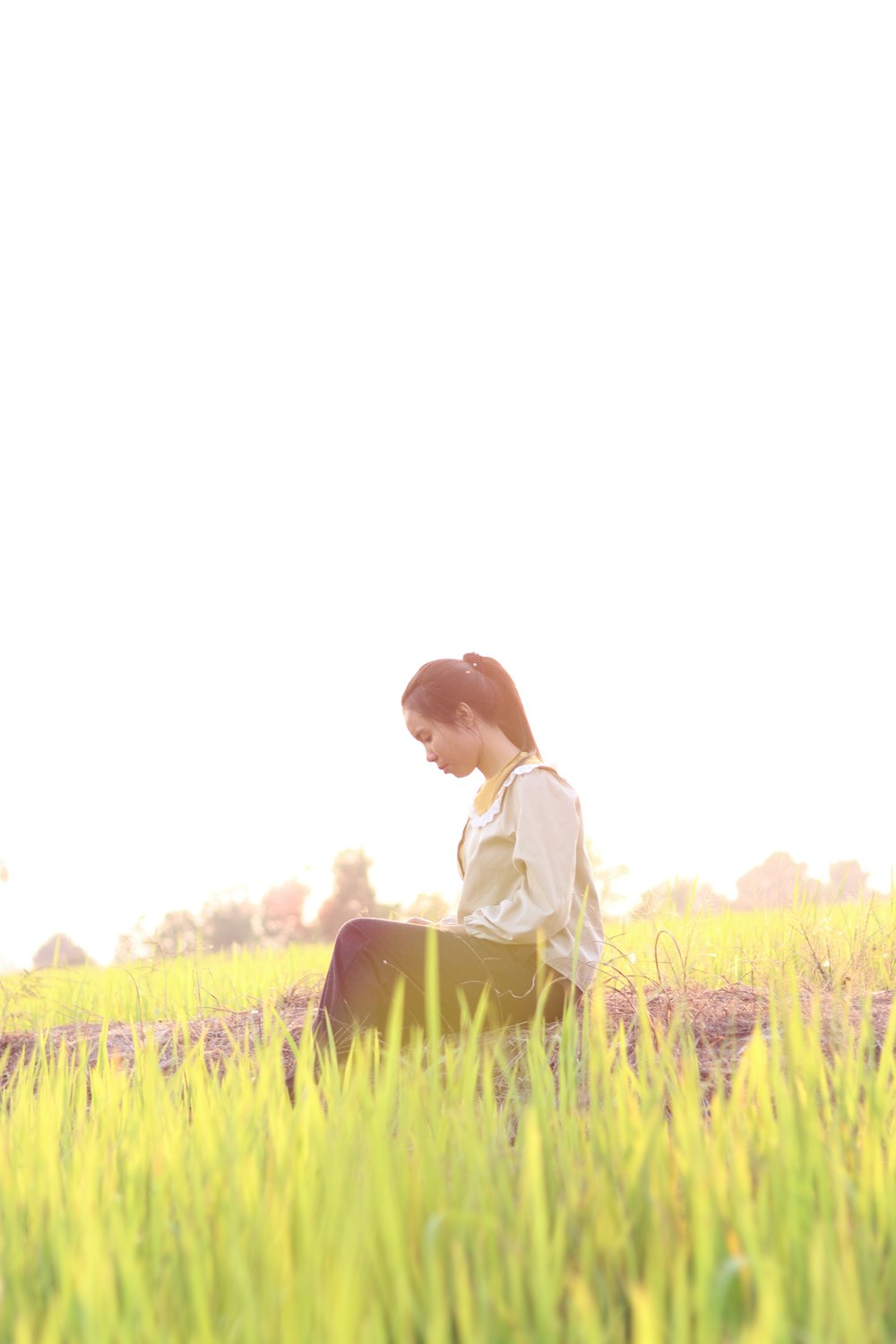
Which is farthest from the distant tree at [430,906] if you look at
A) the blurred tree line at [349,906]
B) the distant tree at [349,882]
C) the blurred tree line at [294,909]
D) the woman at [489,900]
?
the distant tree at [349,882]

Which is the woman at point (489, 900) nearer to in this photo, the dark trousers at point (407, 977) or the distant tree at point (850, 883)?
the dark trousers at point (407, 977)

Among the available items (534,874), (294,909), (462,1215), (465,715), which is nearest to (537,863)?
(534,874)

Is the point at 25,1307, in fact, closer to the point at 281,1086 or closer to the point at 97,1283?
the point at 97,1283

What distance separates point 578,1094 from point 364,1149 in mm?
1394

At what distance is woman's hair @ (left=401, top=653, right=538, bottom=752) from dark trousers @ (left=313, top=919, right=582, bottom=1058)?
745 mm

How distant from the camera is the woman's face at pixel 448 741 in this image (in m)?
4.07

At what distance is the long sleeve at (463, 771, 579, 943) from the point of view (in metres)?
3.67

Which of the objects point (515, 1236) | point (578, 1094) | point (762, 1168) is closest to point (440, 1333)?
point (515, 1236)

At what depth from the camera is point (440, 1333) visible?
4.85 feet

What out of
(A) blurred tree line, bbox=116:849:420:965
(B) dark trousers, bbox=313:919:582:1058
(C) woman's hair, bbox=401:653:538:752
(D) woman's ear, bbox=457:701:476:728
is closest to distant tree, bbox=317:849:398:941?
(A) blurred tree line, bbox=116:849:420:965

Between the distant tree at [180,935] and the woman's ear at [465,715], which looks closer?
the woman's ear at [465,715]

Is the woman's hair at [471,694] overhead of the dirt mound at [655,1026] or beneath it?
overhead

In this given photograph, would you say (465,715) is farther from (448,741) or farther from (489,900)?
(489,900)

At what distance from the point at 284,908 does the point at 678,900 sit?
38.6ft
